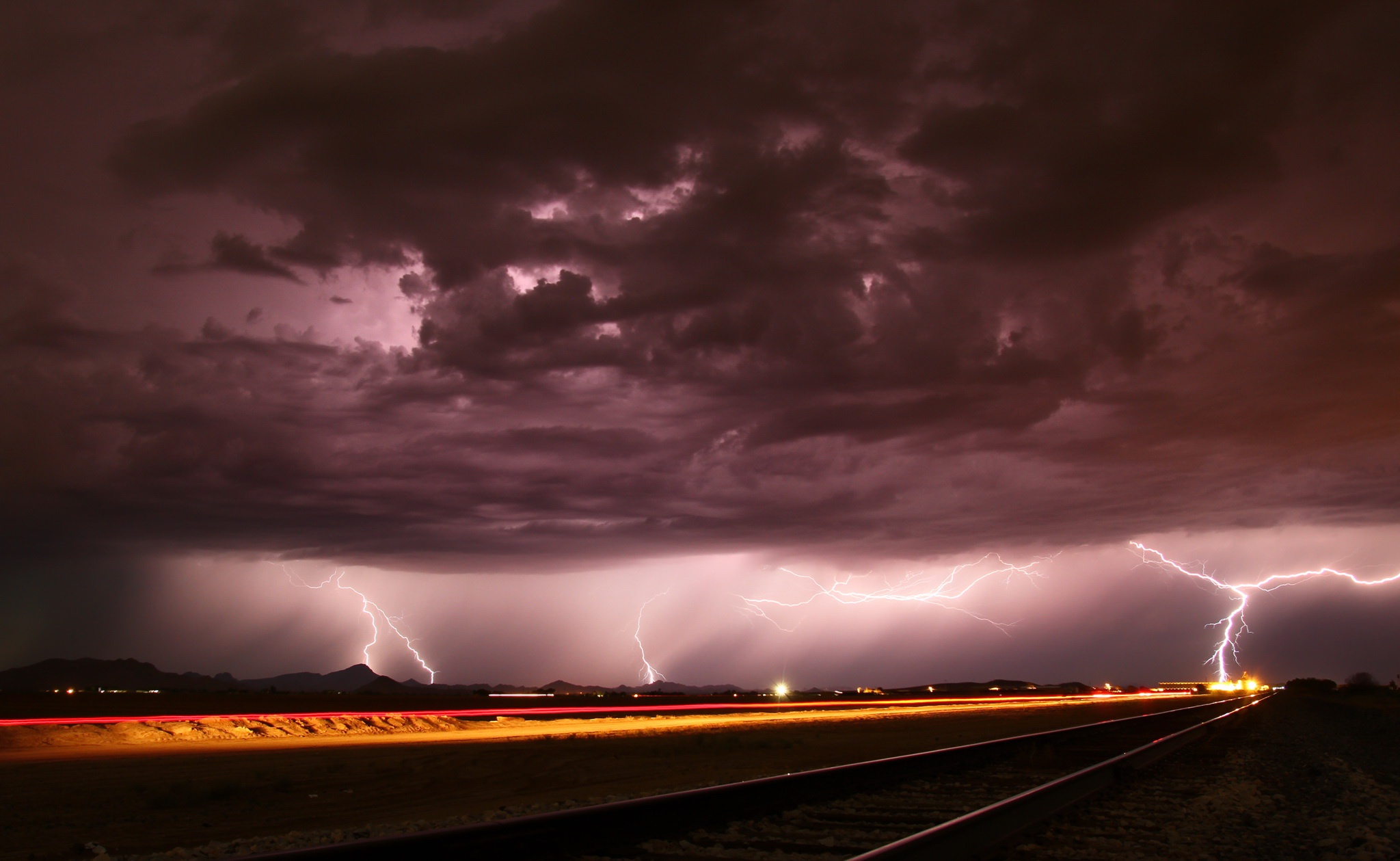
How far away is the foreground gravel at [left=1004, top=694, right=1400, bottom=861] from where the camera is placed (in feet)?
27.9

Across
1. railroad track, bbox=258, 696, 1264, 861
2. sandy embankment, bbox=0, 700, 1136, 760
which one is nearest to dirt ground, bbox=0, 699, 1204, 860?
sandy embankment, bbox=0, 700, 1136, 760

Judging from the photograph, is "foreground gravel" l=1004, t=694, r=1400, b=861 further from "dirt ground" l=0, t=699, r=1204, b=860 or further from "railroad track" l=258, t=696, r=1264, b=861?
"dirt ground" l=0, t=699, r=1204, b=860

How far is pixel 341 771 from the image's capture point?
1930cm

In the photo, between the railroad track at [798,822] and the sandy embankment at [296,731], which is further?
the sandy embankment at [296,731]

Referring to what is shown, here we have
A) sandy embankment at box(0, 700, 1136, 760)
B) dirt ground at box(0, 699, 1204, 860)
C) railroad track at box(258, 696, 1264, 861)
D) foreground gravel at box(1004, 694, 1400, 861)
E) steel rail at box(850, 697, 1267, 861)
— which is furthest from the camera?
sandy embankment at box(0, 700, 1136, 760)

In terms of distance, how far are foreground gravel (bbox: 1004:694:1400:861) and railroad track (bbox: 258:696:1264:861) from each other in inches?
16.8

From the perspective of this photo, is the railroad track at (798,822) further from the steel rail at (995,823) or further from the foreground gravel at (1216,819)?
the foreground gravel at (1216,819)

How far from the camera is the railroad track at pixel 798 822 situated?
6.96 meters

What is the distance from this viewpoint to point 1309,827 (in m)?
10.1

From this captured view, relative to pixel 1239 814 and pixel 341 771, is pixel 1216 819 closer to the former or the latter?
pixel 1239 814

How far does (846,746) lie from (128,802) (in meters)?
18.3

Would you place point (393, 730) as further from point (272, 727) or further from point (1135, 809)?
point (1135, 809)

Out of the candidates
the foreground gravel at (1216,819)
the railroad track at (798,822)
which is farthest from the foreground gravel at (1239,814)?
the railroad track at (798,822)

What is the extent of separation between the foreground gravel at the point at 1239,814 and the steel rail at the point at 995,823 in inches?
7.2
